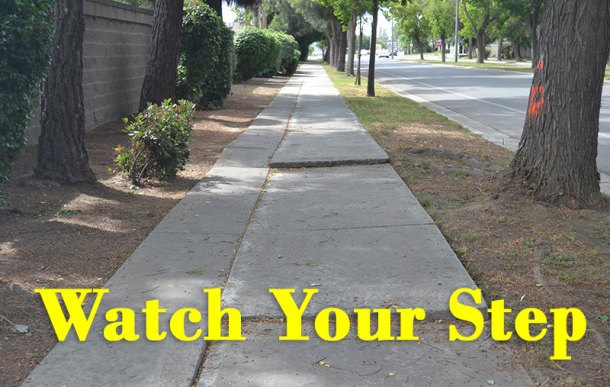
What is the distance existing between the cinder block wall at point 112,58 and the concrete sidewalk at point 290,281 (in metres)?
4.75

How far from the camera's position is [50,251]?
5.96m

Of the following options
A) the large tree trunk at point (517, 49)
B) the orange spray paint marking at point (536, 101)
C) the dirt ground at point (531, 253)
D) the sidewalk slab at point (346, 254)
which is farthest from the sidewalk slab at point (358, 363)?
the large tree trunk at point (517, 49)

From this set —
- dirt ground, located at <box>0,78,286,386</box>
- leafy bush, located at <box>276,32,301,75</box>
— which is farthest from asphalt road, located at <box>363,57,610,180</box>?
leafy bush, located at <box>276,32,301,75</box>

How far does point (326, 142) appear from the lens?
1198 cm

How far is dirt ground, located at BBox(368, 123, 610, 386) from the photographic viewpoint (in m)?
4.00

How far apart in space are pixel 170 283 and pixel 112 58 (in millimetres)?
10167

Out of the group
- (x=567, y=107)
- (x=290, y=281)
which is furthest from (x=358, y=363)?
(x=567, y=107)

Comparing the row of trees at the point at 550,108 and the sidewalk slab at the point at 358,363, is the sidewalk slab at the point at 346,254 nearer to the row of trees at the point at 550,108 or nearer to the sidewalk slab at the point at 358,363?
the sidewalk slab at the point at 358,363

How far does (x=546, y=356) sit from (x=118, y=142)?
9501mm

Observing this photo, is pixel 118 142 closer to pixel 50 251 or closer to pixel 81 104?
pixel 81 104

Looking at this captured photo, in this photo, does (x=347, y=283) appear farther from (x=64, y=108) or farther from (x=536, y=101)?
(x=64, y=108)

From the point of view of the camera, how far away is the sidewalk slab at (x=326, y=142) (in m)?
9.93

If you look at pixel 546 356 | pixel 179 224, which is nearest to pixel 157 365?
pixel 546 356

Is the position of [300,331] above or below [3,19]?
below
